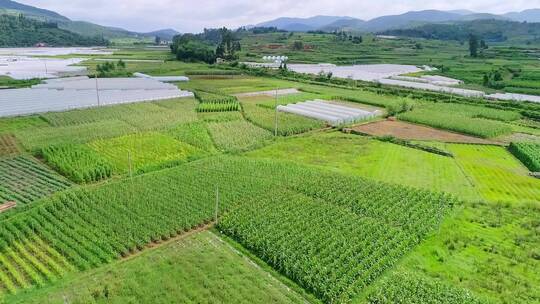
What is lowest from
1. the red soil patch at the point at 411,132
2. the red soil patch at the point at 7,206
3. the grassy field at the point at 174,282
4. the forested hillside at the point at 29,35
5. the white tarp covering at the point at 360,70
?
the grassy field at the point at 174,282

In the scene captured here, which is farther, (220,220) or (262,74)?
(262,74)

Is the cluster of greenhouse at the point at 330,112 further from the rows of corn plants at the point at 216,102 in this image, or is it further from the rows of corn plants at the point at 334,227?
the rows of corn plants at the point at 334,227

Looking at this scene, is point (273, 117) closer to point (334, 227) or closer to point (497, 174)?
point (497, 174)

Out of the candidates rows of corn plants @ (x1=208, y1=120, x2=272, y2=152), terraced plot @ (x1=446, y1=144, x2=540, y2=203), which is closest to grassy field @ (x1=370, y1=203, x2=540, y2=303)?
terraced plot @ (x1=446, y1=144, x2=540, y2=203)

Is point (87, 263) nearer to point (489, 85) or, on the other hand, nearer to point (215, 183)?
point (215, 183)

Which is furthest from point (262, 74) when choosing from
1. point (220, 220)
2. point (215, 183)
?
point (220, 220)

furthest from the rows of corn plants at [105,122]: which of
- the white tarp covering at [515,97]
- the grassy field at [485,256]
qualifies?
the white tarp covering at [515,97]
